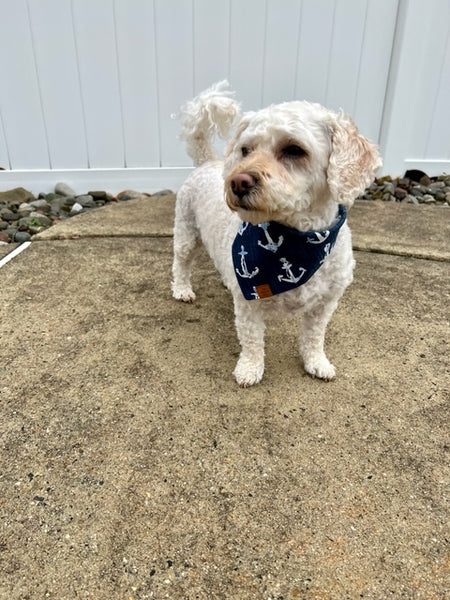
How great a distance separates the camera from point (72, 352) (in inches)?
110

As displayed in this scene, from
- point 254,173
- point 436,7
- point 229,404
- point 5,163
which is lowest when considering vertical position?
point 229,404

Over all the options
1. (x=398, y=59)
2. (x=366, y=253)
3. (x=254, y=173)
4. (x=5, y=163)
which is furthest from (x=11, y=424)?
(x=398, y=59)

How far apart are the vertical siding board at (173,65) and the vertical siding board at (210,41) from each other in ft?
0.22

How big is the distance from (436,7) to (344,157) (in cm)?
436

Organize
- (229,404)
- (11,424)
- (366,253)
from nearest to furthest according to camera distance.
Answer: (11,424) → (229,404) → (366,253)

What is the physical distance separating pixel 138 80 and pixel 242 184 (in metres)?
3.88

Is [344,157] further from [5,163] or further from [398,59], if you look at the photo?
[5,163]

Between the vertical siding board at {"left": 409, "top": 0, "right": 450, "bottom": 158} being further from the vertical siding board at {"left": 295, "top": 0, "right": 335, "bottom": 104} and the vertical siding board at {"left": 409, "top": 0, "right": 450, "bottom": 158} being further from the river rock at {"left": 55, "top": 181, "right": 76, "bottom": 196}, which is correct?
the river rock at {"left": 55, "top": 181, "right": 76, "bottom": 196}

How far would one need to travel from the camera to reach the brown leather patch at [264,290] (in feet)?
7.65

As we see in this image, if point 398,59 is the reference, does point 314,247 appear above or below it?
below

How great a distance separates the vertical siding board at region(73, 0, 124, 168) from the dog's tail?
7.90 ft

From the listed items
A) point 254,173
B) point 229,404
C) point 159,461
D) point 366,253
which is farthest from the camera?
point 366,253

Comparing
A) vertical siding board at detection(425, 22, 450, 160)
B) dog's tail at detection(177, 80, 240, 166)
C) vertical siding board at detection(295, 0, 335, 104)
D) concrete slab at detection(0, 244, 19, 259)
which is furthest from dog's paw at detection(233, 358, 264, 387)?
vertical siding board at detection(425, 22, 450, 160)

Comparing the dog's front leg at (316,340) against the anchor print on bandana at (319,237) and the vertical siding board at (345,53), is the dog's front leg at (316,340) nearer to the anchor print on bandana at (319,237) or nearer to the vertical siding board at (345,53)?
the anchor print on bandana at (319,237)
